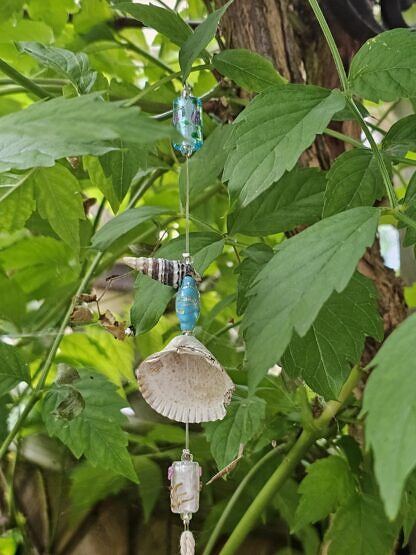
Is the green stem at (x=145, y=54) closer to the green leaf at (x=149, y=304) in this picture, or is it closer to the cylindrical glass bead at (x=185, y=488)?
the green leaf at (x=149, y=304)

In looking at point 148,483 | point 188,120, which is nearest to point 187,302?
point 188,120

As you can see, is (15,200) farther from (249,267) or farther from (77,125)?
(77,125)

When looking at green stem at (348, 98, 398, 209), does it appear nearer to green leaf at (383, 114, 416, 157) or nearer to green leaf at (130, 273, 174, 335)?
green leaf at (383, 114, 416, 157)

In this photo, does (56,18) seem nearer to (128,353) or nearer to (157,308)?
(128,353)

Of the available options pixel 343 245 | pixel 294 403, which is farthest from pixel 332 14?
pixel 343 245

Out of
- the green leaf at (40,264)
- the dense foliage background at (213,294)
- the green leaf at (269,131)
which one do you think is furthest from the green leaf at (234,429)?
the green leaf at (40,264)

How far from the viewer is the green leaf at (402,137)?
50cm

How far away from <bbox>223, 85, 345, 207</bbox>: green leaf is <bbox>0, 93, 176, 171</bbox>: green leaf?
0.33 ft

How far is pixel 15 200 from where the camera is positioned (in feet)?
2.15

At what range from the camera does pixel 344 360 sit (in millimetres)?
482

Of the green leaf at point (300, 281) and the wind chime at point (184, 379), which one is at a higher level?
the green leaf at point (300, 281)

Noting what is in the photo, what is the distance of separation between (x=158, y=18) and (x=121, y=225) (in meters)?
0.14

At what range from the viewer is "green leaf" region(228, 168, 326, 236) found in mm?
567

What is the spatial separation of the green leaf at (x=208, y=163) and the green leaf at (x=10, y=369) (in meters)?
0.18
